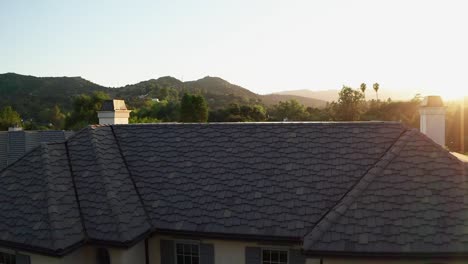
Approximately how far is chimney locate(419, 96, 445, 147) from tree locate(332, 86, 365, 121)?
39.5 m

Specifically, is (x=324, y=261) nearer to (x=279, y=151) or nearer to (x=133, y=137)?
(x=279, y=151)

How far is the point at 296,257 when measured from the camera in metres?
7.21

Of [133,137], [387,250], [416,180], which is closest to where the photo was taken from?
[387,250]

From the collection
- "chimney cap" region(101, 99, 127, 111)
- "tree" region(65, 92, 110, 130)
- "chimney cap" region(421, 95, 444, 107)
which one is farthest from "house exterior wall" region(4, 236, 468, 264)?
"tree" region(65, 92, 110, 130)

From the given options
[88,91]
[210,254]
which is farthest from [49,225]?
[88,91]

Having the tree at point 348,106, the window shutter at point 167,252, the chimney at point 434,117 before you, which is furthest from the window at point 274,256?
the tree at point 348,106

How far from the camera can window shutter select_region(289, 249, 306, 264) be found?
7160mm

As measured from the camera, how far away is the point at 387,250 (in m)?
5.96

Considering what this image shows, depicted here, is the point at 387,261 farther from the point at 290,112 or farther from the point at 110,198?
the point at 290,112

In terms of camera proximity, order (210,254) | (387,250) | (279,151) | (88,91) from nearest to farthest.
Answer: (387,250) → (210,254) → (279,151) → (88,91)

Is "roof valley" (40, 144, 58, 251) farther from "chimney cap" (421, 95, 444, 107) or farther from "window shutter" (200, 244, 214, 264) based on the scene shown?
"chimney cap" (421, 95, 444, 107)

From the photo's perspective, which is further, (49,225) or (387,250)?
(49,225)

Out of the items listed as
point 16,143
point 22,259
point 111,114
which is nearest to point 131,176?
point 22,259

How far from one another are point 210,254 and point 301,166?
121 inches
